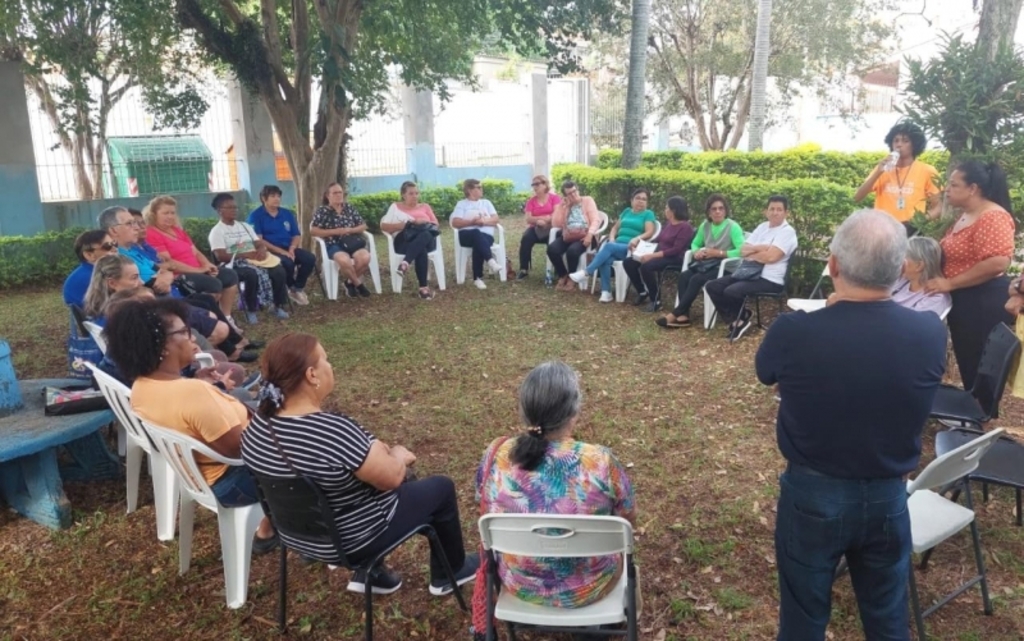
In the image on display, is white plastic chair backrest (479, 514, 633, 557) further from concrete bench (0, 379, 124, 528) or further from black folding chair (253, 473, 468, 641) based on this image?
concrete bench (0, 379, 124, 528)

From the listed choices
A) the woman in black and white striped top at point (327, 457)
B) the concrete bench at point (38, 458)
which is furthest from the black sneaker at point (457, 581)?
the concrete bench at point (38, 458)

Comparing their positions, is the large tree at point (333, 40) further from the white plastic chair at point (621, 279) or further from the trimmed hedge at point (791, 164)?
the trimmed hedge at point (791, 164)

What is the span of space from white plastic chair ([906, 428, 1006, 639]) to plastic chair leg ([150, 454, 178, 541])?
306cm

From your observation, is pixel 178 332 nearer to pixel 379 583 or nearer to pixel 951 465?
pixel 379 583

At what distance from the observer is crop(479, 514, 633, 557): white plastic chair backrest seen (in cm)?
206

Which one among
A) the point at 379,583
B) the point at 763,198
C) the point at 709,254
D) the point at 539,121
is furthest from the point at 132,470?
the point at 539,121

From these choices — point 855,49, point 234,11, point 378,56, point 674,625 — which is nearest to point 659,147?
point 855,49

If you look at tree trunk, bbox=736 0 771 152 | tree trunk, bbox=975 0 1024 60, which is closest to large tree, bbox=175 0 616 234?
tree trunk, bbox=975 0 1024 60

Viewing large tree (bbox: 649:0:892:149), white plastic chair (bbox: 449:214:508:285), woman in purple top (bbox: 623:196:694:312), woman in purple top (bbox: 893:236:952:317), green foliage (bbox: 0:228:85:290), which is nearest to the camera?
woman in purple top (bbox: 893:236:952:317)

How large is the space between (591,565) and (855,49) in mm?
20565

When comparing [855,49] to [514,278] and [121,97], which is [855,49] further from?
[121,97]

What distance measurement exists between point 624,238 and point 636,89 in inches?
168

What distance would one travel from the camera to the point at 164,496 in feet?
11.5

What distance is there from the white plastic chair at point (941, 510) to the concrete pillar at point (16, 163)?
10463 millimetres
